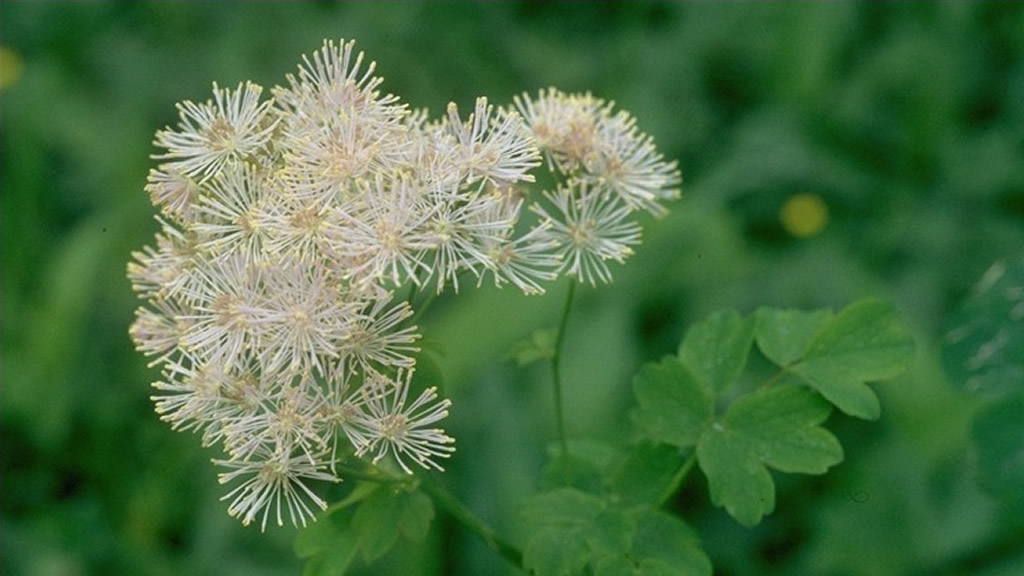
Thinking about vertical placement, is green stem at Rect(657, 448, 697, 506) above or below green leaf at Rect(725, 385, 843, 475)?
below

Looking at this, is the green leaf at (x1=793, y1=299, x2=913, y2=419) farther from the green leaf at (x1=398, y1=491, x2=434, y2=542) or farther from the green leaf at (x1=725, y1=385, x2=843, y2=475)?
the green leaf at (x1=398, y1=491, x2=434, y2=542)

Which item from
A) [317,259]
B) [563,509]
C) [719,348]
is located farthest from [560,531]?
[317,259]

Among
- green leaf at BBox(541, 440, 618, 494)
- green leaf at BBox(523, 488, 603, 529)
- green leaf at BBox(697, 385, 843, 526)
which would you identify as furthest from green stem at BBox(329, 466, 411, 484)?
green leaf at BBox(697, 385, 843, 526)

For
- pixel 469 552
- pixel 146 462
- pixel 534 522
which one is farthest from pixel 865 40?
pixel 534 522

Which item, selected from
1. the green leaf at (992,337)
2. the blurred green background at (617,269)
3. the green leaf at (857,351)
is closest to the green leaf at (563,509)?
the green leaf at (857,351)

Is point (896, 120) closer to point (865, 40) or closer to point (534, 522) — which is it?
point (865, 40)

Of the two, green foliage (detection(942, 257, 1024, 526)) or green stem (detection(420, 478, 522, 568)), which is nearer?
green stem (detection(420, 478, 522, 568))

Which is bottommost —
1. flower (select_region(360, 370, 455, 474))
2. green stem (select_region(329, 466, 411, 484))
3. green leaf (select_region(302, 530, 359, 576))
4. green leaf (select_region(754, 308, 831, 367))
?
green leaf (select_region(302, 530, 359, 576))
